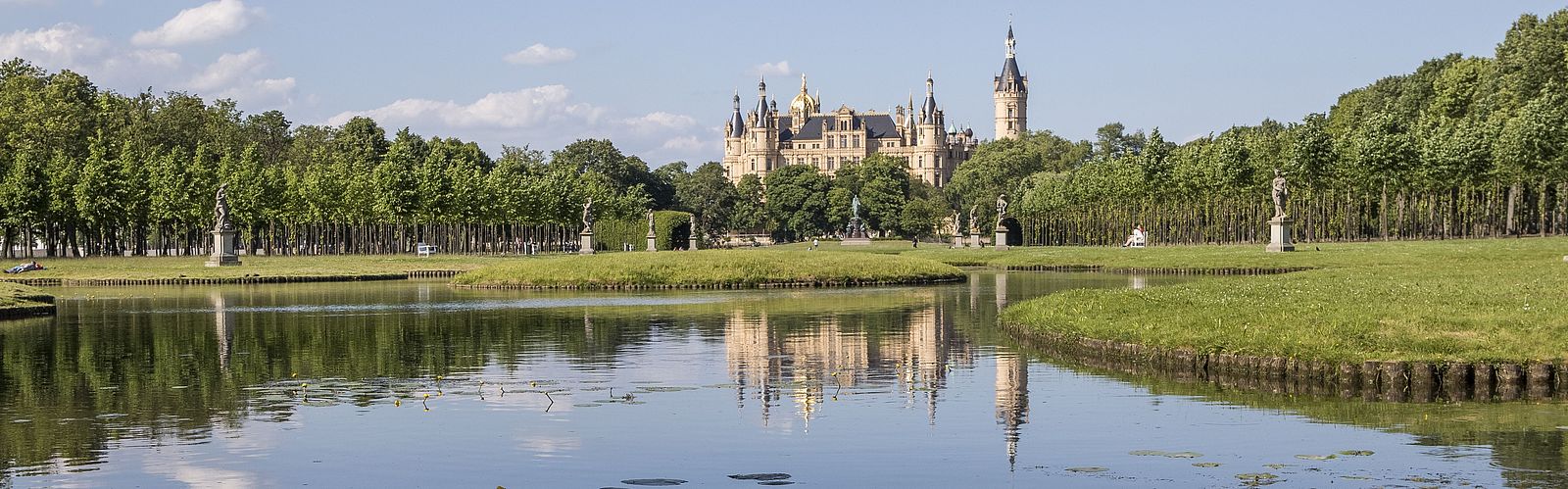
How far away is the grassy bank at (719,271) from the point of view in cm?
6469

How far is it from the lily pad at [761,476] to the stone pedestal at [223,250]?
7921 cm

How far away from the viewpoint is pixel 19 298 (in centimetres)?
5125

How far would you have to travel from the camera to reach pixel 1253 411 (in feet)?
75.7

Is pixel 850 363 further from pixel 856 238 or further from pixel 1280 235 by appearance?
pixel 856 238

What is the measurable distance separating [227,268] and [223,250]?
6.29 metres

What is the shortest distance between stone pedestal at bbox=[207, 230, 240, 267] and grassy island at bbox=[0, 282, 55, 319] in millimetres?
37975

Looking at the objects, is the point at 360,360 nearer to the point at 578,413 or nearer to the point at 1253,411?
the point at 578,413

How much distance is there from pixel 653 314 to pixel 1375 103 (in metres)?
109

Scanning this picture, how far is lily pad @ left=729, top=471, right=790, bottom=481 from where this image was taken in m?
18.2

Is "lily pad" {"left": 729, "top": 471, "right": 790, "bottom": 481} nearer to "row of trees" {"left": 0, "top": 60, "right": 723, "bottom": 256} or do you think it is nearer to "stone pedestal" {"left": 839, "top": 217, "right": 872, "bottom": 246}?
"row of trees" {"left": 0, "top": 60, "right": 723, "bottom": 256}

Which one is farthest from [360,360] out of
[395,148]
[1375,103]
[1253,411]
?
[1375,103]

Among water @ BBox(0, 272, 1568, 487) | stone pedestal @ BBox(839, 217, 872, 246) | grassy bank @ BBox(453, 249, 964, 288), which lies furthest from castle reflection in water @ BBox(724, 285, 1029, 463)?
stone pedestal @ BBox(839, 217, 872, 246)

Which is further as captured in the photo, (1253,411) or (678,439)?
(1253,411)

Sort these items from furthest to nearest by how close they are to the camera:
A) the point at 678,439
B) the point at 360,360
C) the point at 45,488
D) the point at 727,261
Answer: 1. the point at 727,261
2. the point at 360,360
3. the point at 678,439
4. the point at 45,488
